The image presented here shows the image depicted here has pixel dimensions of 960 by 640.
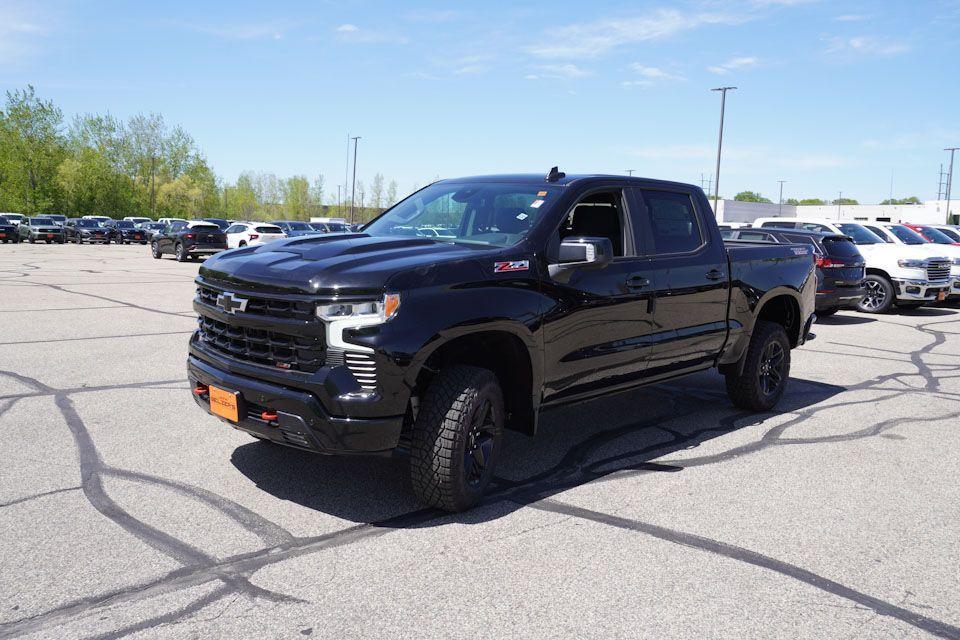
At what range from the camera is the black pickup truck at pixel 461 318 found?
4.01 m

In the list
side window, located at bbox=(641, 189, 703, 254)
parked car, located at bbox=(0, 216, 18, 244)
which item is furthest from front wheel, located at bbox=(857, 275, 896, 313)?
parked car, located at bbox=(0, 216, 18, 244)

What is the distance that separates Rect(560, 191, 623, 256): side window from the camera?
5.44m

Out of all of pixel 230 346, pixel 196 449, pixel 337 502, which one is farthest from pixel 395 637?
pixel 196 449

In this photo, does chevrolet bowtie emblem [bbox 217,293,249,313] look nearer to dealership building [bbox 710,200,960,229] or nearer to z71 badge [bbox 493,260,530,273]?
z71 badge [bbox 493,260,530,273]

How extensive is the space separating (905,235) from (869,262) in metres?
2.82

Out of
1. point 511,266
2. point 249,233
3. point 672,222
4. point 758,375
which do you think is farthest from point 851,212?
point 511,266

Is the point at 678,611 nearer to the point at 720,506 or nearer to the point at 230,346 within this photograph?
the point at 720,506

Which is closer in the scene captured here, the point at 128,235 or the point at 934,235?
the point at 934,235

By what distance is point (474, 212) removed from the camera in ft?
17.7

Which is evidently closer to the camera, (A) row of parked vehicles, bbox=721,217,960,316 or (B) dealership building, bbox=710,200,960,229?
(A) row of parked vehicles, bbox=721,217,960,316

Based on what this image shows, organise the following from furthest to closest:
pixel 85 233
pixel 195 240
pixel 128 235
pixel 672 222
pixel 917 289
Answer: pixel 128 235 < pixel 85 233 < pixel 195 240 < pixel 917 289 < pixel 672 222

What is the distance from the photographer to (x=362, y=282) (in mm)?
4008

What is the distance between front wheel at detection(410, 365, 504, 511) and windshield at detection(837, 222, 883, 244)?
15334mm

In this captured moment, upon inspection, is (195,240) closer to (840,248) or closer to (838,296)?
(840,248)
